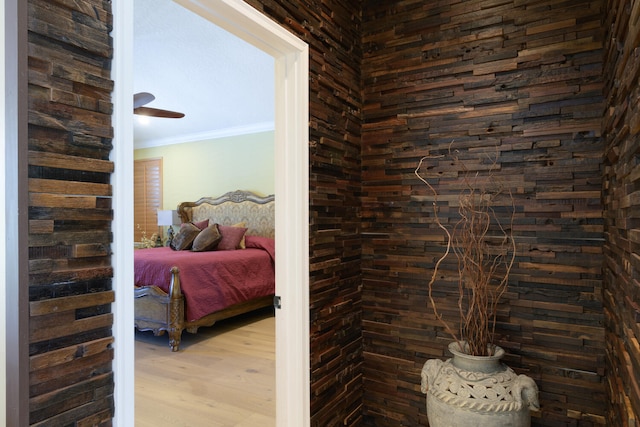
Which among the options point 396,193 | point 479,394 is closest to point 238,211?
point 396,193

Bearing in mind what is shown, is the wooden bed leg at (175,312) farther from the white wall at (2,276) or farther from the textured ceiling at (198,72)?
the white wall at (2,276)

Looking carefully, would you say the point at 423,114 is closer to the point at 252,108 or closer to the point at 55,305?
the point at 55,305

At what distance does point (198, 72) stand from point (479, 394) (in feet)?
12.0

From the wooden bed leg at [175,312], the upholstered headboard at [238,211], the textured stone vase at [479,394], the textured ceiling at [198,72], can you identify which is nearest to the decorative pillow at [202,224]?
the upholstered headboard at [238,211]

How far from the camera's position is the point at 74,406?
0.97 m

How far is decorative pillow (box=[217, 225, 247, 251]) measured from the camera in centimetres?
521

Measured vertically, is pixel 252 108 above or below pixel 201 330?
→ above

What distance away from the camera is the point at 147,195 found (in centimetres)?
736

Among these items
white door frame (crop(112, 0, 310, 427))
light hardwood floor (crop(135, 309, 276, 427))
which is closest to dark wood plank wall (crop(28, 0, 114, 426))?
white door frame (crop(112, 0, 310, 427))

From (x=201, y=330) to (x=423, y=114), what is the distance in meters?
3.45

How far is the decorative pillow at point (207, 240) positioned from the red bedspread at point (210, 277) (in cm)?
55

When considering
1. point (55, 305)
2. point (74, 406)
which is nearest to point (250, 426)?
point (74, 406)

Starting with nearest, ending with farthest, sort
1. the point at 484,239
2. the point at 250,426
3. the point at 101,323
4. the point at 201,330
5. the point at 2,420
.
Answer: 1. the point at 2,420
2. the point at 101,323
3. the point at 484,239
4. the point at 250,426
5. the point at 201,330

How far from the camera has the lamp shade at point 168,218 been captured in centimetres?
635
